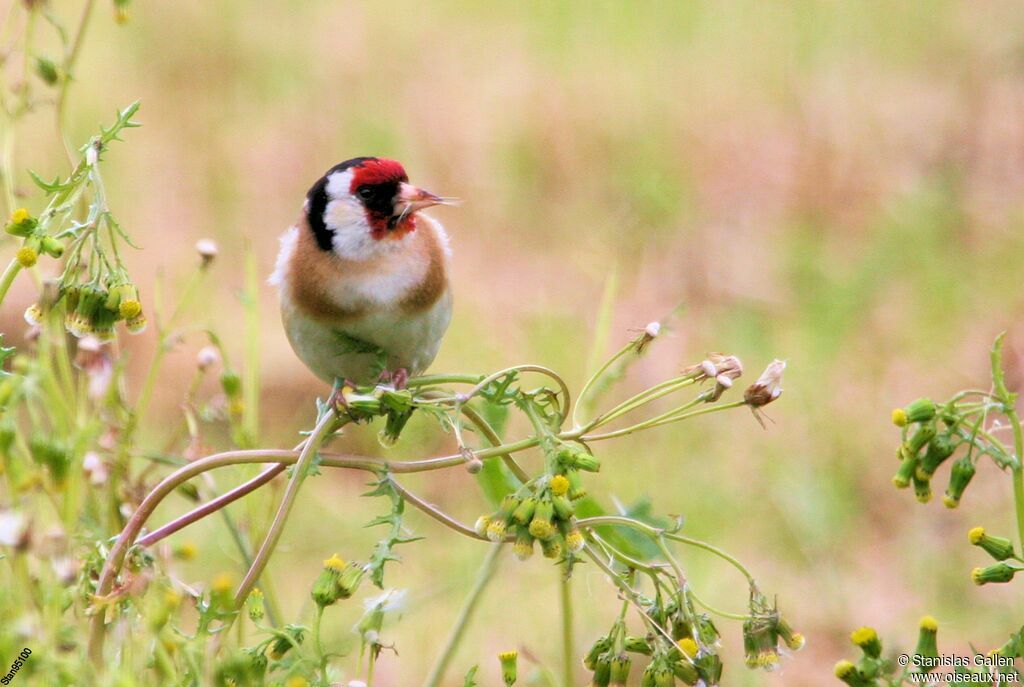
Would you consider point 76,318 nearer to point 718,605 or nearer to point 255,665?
point 255,665

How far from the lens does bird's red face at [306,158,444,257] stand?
257 cm

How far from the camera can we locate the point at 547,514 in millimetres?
1552

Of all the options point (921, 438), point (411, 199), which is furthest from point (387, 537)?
point (411, 199)

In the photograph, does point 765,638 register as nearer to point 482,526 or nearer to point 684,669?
point 684,669

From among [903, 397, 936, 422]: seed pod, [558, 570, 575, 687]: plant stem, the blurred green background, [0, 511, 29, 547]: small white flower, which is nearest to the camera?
[0, 511, 29, 547]: small white flower

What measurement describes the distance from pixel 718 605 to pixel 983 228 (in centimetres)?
195

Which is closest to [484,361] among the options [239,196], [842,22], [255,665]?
[239,196]

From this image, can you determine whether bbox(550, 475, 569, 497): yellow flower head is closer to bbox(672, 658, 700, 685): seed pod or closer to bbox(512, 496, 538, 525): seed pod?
bbox(512, 496, 538, 525): seed pod

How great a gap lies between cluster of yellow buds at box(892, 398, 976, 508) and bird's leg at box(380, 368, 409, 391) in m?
0.92

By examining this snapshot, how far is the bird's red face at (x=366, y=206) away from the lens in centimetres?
257

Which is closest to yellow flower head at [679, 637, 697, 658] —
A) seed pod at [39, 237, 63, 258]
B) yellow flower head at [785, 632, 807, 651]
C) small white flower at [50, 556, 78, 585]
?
yellow flower head at [785, 632, 807, 651]

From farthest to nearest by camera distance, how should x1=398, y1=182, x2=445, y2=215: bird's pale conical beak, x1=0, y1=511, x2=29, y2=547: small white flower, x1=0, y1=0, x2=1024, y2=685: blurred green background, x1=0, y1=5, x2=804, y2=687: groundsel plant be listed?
x1=0, y1=0, x2=1024, y2=685: blurred green background
x1=398, y1=182, x2=445, y2=215: bird's pale conical beak
x1=0, y1=5, x2=804, y2=687: groundsel plant
x1=0, y1=511, x2=29, y2=547: small white flower

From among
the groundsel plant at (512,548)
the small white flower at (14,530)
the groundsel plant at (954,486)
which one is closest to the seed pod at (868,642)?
the groundsel plant at (954,486)

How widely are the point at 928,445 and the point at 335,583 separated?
Result: 0.71 m
